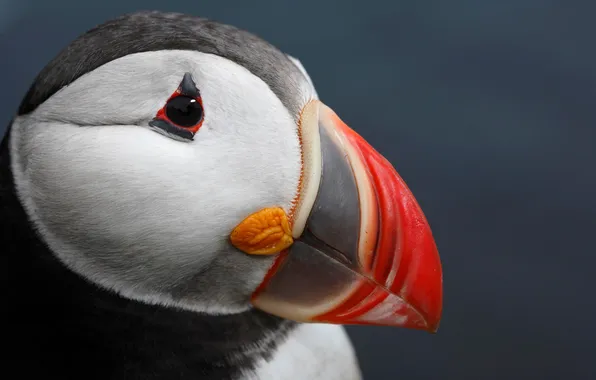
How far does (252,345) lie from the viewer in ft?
2.88

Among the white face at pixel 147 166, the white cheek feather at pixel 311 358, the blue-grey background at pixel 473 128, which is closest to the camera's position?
the white face at pixel 147 166

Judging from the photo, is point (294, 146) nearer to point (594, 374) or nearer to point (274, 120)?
point (274, 120)

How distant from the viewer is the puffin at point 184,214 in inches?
27.9

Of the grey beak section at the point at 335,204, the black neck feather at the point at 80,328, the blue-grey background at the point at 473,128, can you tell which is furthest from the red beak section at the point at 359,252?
the blue-grey background at the point at 473,128

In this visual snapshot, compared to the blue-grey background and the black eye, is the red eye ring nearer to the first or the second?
the black eye

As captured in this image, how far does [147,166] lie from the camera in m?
0.69

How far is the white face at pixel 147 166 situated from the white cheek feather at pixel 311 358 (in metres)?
0.20

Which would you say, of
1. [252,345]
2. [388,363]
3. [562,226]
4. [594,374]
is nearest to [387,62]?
[562,226]

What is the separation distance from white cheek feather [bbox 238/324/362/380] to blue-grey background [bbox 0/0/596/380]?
0.56m

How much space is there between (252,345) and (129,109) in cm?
34

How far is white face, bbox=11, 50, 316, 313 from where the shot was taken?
70 cm

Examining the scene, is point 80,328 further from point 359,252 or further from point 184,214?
point 359,252

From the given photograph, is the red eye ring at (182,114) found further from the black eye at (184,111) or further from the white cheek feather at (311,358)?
the white cheek feather at (311,358)

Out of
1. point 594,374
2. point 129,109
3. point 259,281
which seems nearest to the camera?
point 129,109
